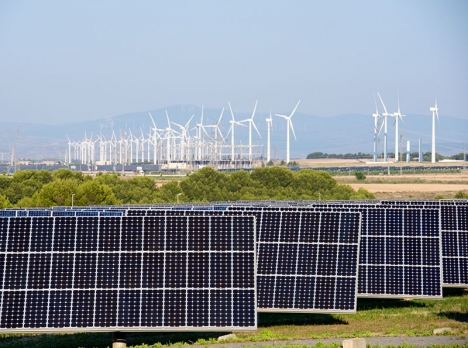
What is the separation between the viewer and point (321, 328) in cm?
3062

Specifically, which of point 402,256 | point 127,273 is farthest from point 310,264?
point 127,273

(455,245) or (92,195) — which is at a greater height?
(92,195)

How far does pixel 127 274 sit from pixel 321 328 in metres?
→ 7.97

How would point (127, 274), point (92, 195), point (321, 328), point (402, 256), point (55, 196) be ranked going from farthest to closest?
point (92, 195) < point (55, 196) < point (402, 256) < point (321, 328) < point (127, 274)

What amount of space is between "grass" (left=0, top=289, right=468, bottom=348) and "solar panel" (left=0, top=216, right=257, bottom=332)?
1.93 meters

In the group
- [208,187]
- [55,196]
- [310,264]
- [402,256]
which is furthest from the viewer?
[208,187]

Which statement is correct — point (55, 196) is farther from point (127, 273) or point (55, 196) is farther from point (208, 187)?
point (127, 273)

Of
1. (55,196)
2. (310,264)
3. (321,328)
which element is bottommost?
(321,328)

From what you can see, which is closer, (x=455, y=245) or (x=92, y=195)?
(x=455, y=245)

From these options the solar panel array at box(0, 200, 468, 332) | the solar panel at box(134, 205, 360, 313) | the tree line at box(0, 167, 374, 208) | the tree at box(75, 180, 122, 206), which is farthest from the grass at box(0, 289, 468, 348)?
the tree line at box(0, 167, 374, 208)

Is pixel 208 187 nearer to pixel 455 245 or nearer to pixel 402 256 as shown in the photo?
pixel 455 245

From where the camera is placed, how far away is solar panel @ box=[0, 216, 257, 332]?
25000 millimetres

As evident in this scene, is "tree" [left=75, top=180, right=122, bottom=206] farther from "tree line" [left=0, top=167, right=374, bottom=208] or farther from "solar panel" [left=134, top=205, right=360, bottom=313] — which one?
"solar panel" [left=134, top=205, right=360, bottom=313]

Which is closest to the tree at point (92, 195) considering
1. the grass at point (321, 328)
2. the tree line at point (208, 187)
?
the tree line at point (208, 187)
